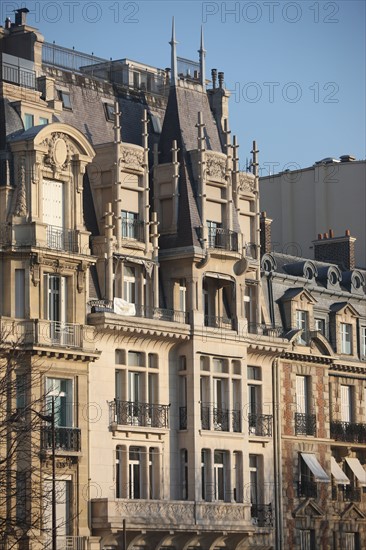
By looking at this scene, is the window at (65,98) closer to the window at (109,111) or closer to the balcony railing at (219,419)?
the window at (109,111)

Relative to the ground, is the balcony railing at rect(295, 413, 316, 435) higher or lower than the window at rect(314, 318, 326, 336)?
lower

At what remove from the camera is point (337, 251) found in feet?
269

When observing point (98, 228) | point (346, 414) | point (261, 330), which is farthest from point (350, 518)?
point (98, 228)

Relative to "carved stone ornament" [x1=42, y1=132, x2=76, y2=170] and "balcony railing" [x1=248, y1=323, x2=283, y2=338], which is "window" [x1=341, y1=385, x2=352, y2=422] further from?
"carved stone ornament" [x1=42, y1=132, x2=76, y2=170]

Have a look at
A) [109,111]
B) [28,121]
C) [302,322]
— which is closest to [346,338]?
[302,322]

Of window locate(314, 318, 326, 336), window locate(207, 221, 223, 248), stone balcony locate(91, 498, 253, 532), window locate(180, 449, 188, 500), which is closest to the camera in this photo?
stone balcony locate(91, 498, 253, 532)

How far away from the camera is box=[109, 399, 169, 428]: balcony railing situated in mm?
63938

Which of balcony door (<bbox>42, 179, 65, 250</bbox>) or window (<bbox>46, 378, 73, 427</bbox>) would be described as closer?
window (<bbox>46, 378, 73, 427</bbox>)

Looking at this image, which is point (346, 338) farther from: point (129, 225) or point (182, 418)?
point (129, 225)


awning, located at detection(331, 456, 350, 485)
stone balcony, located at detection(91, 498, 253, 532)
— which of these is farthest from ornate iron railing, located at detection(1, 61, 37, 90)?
awning, located at detection(331, 456, 350, 485)

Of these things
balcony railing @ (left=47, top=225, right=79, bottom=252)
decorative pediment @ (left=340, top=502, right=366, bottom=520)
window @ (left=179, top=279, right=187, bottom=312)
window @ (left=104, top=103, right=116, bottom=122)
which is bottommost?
decorative pediment @ (left=340, top=502, right=366, bottom=520)

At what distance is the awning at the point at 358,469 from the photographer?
75506 mm

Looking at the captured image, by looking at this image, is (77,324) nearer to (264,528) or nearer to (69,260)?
(69,260)

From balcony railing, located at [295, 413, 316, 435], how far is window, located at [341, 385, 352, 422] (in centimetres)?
339
